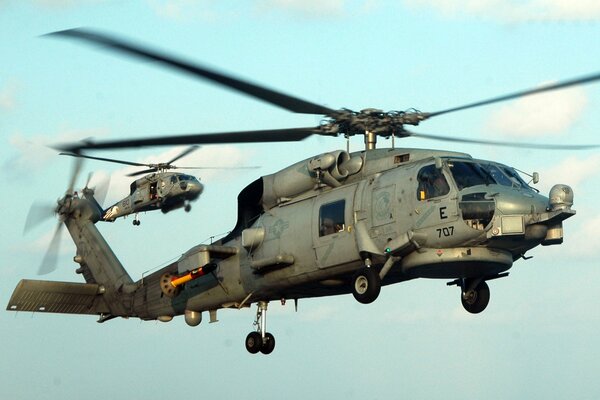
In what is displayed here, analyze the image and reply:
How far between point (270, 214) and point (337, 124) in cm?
282

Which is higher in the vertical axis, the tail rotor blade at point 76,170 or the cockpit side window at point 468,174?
the tail rotor blade at point 76,170

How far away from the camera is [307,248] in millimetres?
22438

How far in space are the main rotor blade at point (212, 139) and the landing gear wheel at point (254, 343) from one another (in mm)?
5314

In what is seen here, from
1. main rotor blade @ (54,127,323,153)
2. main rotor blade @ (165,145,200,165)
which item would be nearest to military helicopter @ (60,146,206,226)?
main rotor blade @ (165,145,200,165)

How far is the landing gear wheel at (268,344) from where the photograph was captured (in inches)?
989

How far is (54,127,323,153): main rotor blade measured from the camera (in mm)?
19984

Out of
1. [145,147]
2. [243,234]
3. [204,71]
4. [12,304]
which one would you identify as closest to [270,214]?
[243,234]

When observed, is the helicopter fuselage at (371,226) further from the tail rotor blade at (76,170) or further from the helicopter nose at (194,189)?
the helicopter nose at (194,189)

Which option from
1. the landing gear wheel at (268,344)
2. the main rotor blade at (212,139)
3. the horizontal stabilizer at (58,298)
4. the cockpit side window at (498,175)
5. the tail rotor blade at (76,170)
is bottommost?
the landing gear wheel at (268,344)

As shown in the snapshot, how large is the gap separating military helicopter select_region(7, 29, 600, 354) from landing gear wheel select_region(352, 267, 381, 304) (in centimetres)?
3

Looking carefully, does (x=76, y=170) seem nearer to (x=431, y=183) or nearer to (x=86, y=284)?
(x=86, y=284)

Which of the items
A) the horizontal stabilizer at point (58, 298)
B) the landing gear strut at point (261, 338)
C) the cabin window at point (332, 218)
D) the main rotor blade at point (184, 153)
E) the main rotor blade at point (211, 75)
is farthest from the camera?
the main rotor blade at point (184, 153)

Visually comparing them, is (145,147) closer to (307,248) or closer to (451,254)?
(307,248)

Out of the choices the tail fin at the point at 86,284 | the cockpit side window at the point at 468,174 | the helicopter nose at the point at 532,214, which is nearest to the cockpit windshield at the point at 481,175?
the cockpit side window at the point at 468,174
